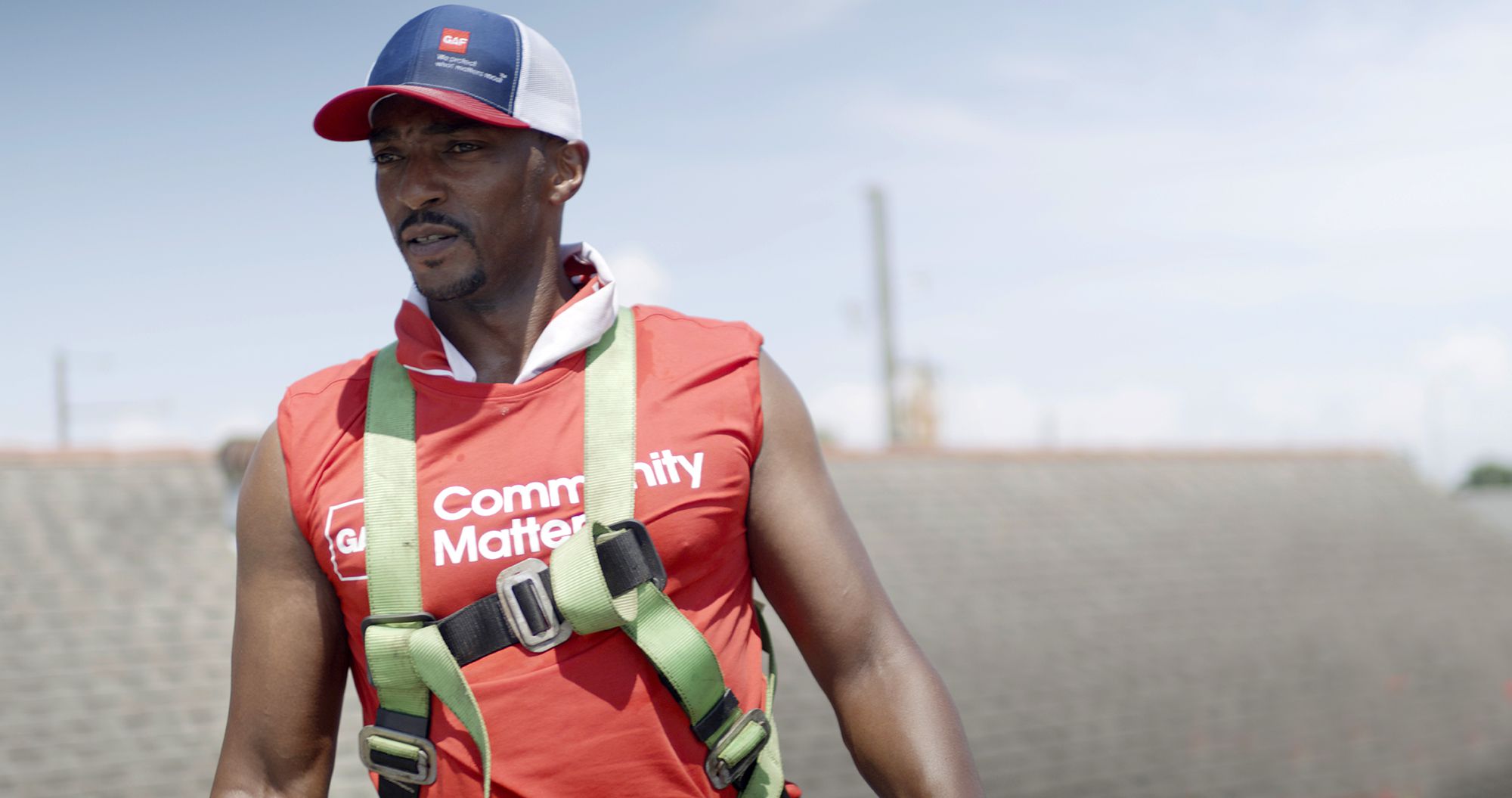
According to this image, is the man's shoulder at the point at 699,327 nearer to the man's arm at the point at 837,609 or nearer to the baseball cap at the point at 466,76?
the man's arm at the point at 837,609

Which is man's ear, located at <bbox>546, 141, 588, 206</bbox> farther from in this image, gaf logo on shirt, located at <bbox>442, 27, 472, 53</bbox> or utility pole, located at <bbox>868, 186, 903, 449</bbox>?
utility pole, located at <bbox>868, 186, 903, 449</bbox>

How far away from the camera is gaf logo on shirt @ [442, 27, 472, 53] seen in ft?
6.73

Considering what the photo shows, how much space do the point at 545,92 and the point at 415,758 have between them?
3.60ft

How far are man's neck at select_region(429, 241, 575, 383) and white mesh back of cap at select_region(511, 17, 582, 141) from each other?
10.0 inches

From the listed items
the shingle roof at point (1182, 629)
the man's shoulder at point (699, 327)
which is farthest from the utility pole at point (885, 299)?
the man's shoulder at point (699, 327)

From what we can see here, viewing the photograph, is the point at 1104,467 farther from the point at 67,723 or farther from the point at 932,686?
the point at 932,686

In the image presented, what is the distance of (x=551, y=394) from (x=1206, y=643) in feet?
41.3

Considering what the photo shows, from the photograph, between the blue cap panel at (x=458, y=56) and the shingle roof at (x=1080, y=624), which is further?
the shingle roof at (x=1080, y=624)

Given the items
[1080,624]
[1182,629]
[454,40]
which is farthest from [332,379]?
[1182,629]

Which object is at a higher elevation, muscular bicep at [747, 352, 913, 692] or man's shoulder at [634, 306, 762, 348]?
man's shoulder at [634, 306, 762, 348]

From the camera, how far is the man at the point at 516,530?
1.94 meters

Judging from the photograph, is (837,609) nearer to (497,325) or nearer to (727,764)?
(727,764)

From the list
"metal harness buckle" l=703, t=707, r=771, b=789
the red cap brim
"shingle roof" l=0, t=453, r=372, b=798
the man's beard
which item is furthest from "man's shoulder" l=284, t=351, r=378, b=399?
"shingle roof" l=0, t=453, r=372, b=798

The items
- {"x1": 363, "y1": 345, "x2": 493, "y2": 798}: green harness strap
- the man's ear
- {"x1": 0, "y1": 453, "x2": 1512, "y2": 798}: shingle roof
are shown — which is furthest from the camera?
{"x1": 0, "y1": 453, "x2": 1512, "y2": 798}: shingle roof
